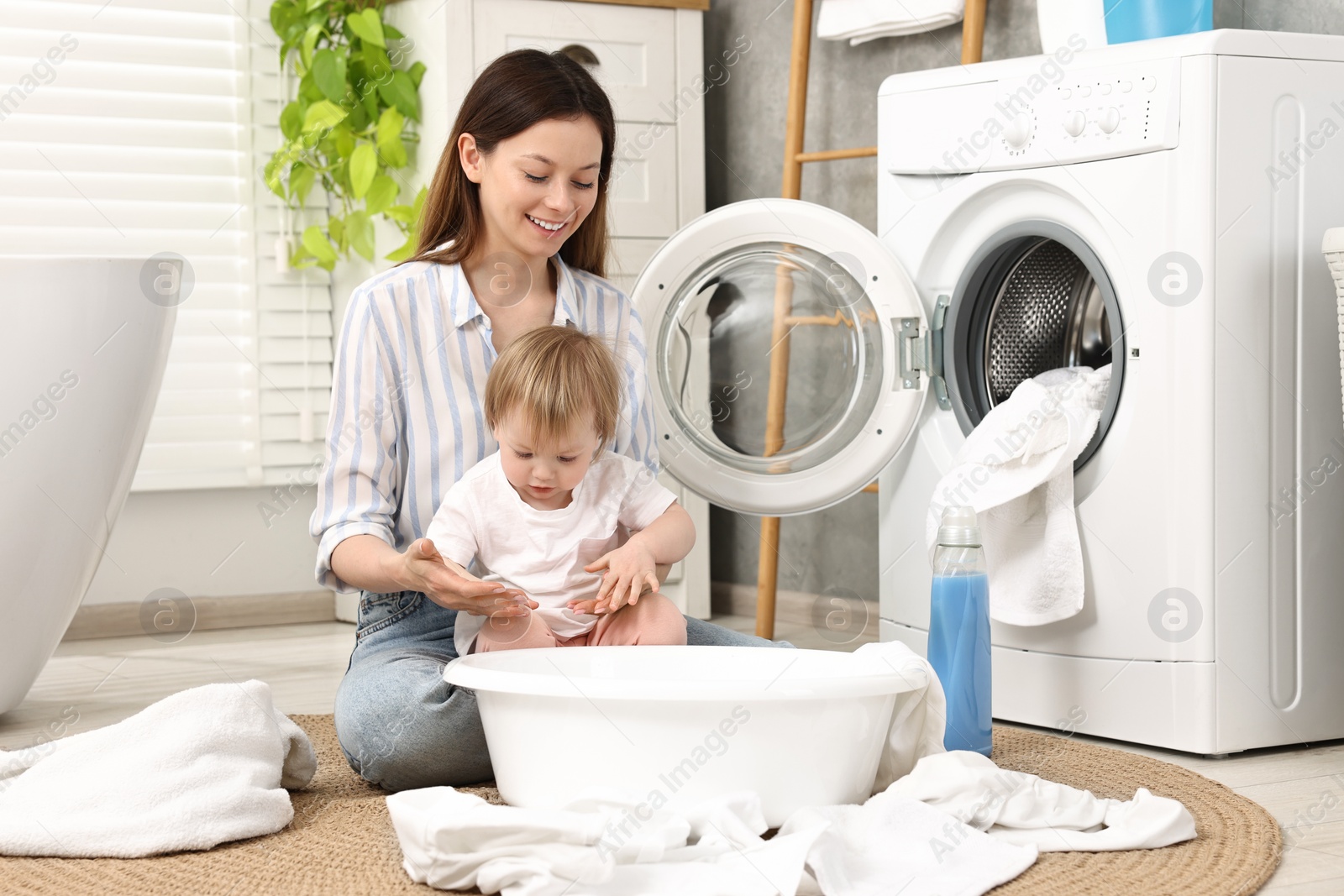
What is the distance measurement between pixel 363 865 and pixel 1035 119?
126 cm

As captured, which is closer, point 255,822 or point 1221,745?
point 255,822

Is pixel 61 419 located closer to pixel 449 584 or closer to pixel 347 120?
pixel 449 584

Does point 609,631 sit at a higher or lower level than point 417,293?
lower

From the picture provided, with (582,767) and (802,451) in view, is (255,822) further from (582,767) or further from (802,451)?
(802,451)

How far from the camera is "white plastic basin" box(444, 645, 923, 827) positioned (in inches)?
47.3

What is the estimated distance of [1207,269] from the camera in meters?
1.67

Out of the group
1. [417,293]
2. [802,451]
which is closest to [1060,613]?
[802,451]

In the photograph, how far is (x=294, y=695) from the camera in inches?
85.6

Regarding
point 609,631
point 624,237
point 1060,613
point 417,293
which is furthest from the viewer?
point 624,237

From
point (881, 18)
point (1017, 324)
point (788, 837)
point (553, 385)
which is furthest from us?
point (881, 18)

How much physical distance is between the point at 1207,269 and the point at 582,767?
98 centimetres

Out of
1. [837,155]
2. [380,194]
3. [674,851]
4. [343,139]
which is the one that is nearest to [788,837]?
[674,851]

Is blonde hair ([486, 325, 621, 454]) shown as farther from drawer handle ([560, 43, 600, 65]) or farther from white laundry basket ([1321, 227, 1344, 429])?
drawer handle ([560, 43, 600, 65])

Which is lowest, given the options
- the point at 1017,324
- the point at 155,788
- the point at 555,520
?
the point at 155,788
